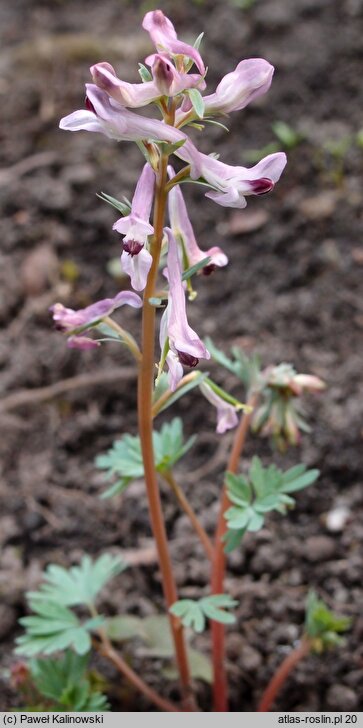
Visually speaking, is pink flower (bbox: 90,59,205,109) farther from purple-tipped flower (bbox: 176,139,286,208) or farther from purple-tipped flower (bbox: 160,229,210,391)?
purple-tipped flower (bbox: 160,229,210,391)

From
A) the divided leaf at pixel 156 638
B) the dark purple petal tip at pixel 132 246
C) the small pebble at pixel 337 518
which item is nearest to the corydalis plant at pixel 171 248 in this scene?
the dark purple petal tip at pixel 132 246

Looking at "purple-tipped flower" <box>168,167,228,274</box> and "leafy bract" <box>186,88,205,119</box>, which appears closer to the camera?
"leafy bract" <box>186,88,205,119</box>

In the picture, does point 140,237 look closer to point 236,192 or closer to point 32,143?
point 236,192

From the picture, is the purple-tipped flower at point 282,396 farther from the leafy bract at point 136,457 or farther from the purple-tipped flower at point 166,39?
the purple-tipped flower at point 166,39

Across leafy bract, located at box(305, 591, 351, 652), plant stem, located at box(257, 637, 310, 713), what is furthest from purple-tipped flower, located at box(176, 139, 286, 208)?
plant stem, located at box(257, 637, 310, 713)

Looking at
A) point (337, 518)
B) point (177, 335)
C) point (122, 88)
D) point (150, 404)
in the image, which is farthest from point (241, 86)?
point (337, 518)

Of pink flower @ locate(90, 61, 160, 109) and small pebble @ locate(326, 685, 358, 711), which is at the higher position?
pink flower @ locate(90, 61, 160, 109)

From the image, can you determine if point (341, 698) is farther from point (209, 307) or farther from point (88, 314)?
point (209, 307)
